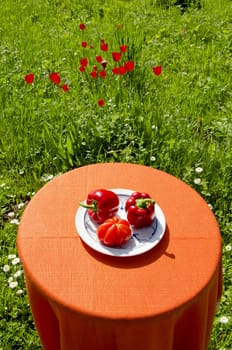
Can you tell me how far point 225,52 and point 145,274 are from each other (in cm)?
364

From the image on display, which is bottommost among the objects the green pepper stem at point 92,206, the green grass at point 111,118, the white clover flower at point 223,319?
the white clover flower at point 223,319

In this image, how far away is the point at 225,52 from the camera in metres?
4.96

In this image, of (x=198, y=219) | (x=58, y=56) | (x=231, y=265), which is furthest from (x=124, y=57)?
(x=198, y=219)

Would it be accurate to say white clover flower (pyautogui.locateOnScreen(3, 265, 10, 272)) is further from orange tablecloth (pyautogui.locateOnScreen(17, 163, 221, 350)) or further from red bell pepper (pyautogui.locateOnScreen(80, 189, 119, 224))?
red bell pepper (pyautogui.locateOnScreen(80, 189, 119, 224))

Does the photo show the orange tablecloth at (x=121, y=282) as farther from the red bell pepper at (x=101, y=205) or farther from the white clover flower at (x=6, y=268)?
Answer: the white clover flower at (x=6, y=268)

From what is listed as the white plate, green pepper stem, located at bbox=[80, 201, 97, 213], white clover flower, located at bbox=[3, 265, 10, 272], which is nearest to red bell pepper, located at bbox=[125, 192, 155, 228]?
the white plate

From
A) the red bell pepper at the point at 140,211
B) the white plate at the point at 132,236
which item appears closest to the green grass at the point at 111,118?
the white plate at the point at 132,236

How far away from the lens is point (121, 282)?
1.84 metres

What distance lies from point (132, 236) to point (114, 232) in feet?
0.38

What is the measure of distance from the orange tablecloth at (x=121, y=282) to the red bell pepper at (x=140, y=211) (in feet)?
0.37

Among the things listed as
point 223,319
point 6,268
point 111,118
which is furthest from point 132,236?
point 111,118

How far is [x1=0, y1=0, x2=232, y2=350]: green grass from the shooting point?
3.06 metres

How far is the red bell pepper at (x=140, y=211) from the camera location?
6.53 feet

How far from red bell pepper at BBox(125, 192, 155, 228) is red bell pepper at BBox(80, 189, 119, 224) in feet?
0.23
